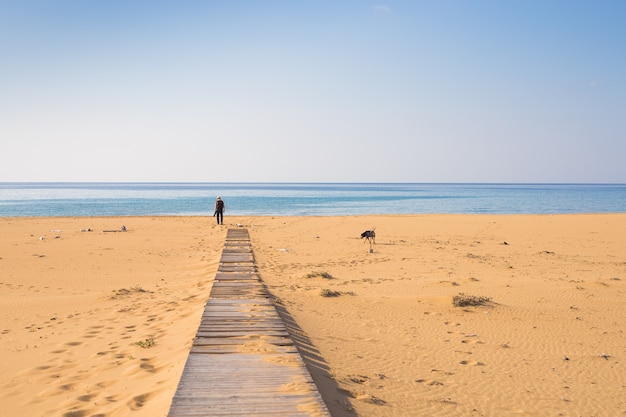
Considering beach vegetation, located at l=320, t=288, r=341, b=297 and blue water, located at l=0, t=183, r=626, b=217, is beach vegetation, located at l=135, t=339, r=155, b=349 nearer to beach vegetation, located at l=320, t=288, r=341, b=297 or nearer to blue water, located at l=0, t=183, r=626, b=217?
beach vegetation, located at l=320, t=288, r=341, b=297

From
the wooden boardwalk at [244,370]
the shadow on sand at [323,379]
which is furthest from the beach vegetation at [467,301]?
the wooden boardwalk at [244,370]

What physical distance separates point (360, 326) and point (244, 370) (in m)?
4.02

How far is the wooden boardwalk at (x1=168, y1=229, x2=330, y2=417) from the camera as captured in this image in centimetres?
407

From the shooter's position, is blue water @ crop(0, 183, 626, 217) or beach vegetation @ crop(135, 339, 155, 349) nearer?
beach vegetation @ crop(135, 339, 155, 349)

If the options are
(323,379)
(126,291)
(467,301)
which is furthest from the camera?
(126,291)

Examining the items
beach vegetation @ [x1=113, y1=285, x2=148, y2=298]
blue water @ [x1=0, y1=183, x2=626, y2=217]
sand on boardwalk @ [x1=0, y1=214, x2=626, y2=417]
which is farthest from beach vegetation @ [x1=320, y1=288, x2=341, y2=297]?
blue water @ [x1=0, y1=183, x2=626, y2=217]

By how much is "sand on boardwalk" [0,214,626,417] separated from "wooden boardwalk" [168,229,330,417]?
339 mm

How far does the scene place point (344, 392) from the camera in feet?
17.4

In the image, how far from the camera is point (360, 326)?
8.66 m

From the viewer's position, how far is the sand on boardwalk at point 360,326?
5.47 meters

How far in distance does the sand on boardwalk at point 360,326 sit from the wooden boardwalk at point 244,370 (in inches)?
13.3

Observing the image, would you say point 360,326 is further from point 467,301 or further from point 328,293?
point 467,301

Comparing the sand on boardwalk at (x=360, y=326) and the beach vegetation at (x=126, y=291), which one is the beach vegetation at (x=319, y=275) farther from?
the beach vegetation at (x=126, y=291)

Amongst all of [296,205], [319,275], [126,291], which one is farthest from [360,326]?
[296,205]
